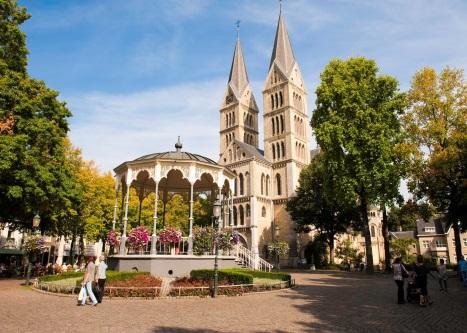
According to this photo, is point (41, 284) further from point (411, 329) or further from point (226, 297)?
point (411, 329)

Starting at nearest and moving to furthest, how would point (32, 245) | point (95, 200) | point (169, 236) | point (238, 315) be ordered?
point (238, 315)
point (169, 236)
point (32, 245)
point (95, 200)

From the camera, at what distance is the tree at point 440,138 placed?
24.8m

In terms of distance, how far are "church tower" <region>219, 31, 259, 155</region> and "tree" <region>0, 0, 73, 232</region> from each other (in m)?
48.1

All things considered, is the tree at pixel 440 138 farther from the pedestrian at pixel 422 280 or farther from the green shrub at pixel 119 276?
the green shrub at pixel 119 276

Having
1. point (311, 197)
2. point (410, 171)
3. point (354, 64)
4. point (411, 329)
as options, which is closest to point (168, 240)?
point (411, 329)

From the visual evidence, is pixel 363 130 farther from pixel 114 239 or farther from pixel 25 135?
pixel 25 135

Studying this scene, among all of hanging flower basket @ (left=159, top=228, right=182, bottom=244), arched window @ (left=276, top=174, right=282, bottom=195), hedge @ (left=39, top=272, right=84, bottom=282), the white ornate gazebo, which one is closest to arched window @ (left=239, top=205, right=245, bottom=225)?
arched window @ (left=276, top=174, right=282, bottom=195)

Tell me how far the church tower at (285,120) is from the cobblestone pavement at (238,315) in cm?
4403

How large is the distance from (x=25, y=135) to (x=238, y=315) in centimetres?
1872

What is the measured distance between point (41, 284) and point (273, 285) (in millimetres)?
11557

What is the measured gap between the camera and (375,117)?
95.1ft

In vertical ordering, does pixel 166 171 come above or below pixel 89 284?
above

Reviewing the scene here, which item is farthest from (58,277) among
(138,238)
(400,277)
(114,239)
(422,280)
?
(422,280)

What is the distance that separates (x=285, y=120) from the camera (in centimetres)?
6294
